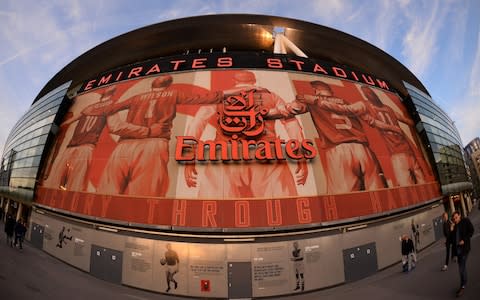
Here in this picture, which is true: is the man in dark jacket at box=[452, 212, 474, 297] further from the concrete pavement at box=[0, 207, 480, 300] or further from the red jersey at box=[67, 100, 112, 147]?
the red jersey at box=[67, 100, 112, 147]

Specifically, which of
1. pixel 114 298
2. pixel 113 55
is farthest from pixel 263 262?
pixel 113 55

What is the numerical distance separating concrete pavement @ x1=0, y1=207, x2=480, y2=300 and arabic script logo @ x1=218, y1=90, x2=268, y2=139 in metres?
9.71

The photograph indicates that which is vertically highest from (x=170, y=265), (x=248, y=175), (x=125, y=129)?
(x=125, y=129)

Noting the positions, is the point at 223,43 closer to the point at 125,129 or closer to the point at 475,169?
the point at 125,129

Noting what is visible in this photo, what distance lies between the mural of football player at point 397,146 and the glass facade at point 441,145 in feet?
15.1

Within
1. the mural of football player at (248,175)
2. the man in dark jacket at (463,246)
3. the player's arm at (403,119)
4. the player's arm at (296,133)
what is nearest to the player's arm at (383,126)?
the player's arm at (403,119)

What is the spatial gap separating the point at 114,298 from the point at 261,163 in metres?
10.0

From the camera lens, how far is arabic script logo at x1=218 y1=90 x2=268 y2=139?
12891 mm

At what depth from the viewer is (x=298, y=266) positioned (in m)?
10.7

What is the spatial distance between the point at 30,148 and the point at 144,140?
61.3 ft

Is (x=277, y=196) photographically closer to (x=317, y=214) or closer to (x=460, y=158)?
(x=317, y=214)

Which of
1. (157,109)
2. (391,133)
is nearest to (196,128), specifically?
(157,109)

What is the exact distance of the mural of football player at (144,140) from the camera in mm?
12523

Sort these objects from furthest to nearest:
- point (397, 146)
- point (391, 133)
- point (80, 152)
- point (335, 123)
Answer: point (391, 133), point (397, 146), point (80, 152), point (335, 123)
